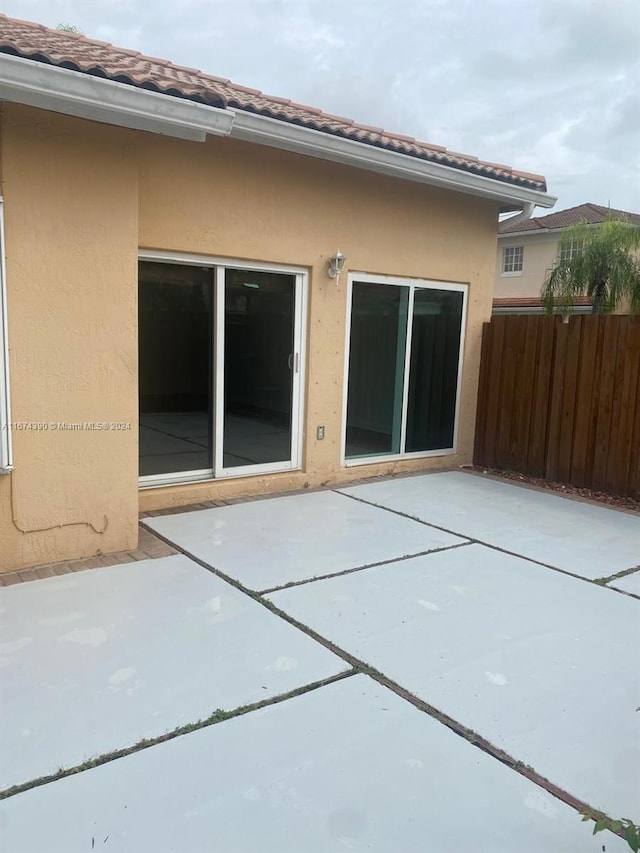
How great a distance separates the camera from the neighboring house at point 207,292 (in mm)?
4387

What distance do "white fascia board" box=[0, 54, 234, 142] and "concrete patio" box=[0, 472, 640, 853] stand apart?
3.15 meters

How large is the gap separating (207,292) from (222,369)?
0.78 m

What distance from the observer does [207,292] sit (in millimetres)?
6309

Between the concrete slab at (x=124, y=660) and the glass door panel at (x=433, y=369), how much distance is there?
180 inches

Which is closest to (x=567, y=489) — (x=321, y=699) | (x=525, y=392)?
(x=525, y=392)

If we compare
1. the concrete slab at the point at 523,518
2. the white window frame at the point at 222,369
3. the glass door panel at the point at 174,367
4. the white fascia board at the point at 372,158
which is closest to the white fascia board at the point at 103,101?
the white fascia board at the point at 372,158

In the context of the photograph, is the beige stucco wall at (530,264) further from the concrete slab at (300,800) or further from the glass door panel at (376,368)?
the concrete slab at (300,800)

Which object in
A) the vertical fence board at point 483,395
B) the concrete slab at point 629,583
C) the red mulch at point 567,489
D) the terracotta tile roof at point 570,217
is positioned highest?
the terracotta tile roof at point 570,217

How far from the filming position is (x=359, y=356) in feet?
25.0

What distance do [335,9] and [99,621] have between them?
27.9ft

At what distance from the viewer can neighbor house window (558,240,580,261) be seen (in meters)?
13.0

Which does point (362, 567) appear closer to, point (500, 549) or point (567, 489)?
point (500, 549)

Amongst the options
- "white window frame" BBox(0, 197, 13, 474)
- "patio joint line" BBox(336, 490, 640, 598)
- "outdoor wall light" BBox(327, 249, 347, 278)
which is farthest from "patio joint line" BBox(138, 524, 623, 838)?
"outdoor wall light" BBox(327, 249, 347, 278)

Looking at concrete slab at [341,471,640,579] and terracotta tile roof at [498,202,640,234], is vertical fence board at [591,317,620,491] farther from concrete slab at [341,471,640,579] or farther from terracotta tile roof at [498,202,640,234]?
terracotta tile roof at [498,202,640,234]
